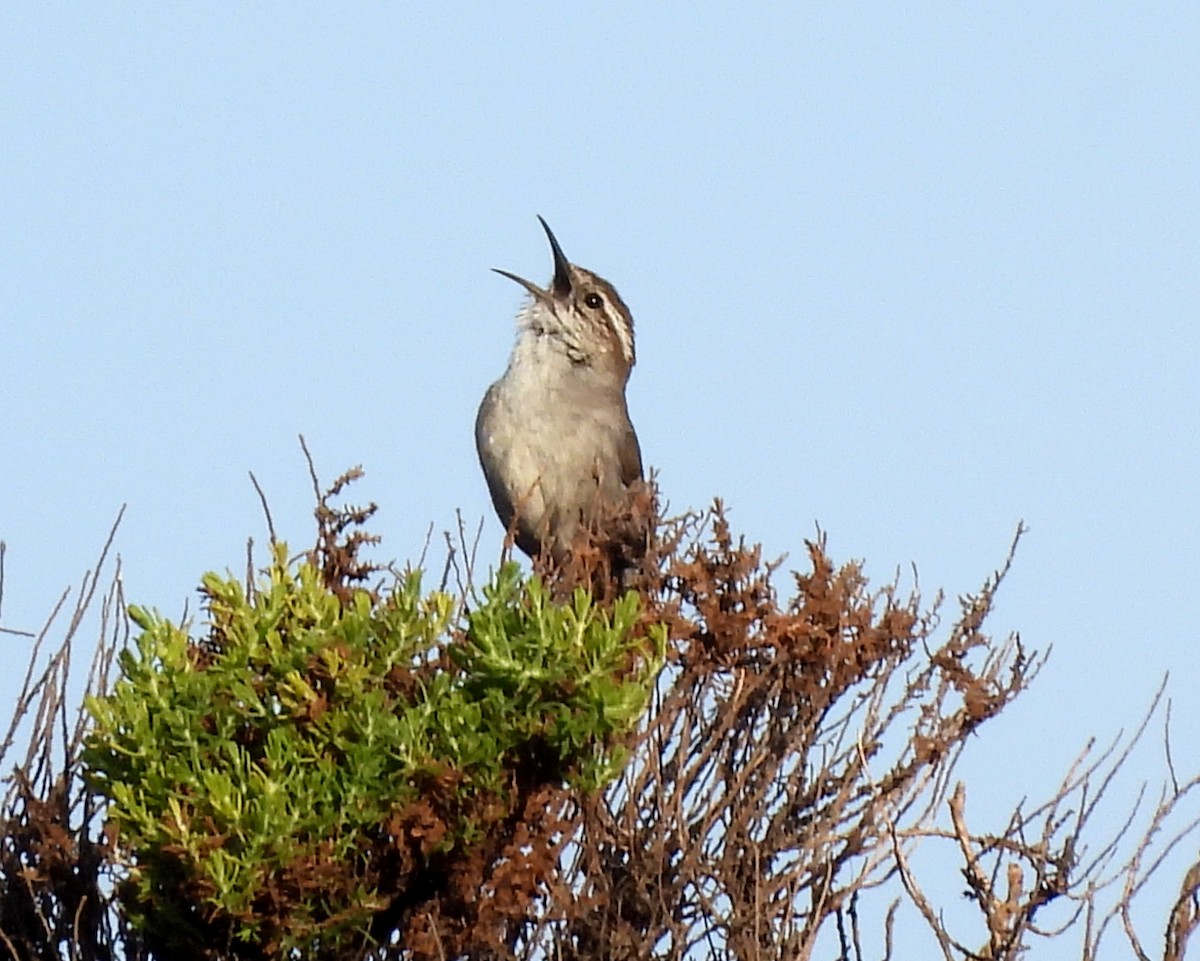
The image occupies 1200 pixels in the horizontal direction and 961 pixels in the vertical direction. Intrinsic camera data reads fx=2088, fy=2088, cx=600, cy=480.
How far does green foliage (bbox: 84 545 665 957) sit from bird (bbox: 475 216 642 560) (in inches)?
109

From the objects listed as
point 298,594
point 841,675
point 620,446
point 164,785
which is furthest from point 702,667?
point 620,446

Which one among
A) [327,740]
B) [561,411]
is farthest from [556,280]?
[327,740]

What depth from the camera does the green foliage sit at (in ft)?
16.7

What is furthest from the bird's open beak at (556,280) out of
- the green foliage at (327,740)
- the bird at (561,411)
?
the green foliage at (327,740)

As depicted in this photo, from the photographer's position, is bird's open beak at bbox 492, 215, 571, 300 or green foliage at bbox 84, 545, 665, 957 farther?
bird's open beak at bbox 492, 215, 571, 300

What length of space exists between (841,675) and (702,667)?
41cm

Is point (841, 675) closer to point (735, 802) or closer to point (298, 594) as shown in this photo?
point (735, 802)

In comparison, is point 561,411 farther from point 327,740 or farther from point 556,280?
point 327,740

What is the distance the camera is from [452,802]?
5.30m

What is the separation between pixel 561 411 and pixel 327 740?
384 cm

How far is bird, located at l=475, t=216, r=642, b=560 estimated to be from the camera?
28.3 ft

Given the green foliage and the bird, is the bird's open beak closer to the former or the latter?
the bird

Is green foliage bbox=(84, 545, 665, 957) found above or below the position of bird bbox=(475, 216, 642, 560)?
below

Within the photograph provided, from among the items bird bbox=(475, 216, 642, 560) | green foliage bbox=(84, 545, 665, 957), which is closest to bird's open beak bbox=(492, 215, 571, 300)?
bird bbox=(475, 216, 642, 560)
